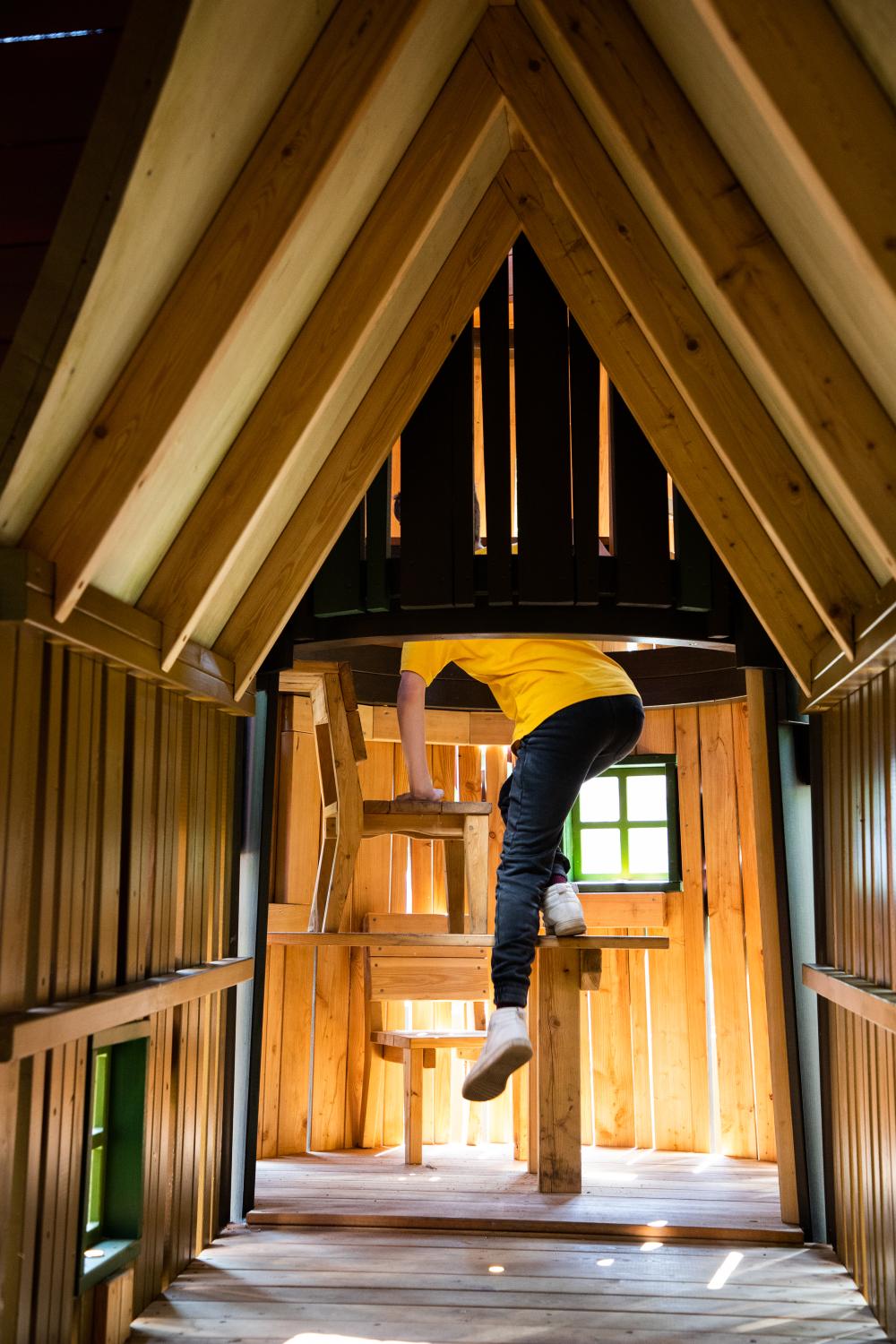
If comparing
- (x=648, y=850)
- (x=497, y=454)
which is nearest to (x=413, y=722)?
(x=497, y=454)

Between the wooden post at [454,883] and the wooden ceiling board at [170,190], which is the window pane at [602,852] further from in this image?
the wooden ceiling board at [170,190]

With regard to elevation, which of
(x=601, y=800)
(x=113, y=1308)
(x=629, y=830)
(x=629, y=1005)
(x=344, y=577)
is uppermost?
(x=344, y=577)

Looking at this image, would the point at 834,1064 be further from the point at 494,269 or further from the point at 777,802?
the point at 494,269

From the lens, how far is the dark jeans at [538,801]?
154 inches

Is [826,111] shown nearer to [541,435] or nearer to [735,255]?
[735,255]

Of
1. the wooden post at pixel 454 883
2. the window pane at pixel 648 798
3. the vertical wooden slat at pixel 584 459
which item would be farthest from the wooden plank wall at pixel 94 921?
the window pane at pixel 648 798

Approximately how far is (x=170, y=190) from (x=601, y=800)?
4365 millimetres

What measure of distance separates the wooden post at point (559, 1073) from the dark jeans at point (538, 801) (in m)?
0.48

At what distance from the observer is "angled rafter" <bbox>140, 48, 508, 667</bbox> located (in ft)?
10.3

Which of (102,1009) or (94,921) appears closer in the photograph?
(102,1009)

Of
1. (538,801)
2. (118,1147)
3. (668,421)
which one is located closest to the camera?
(118,1147)

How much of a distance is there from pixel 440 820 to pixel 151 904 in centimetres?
193

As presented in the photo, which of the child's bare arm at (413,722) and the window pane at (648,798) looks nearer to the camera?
the child's bare arm at (413,722)

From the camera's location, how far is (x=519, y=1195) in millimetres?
4418
